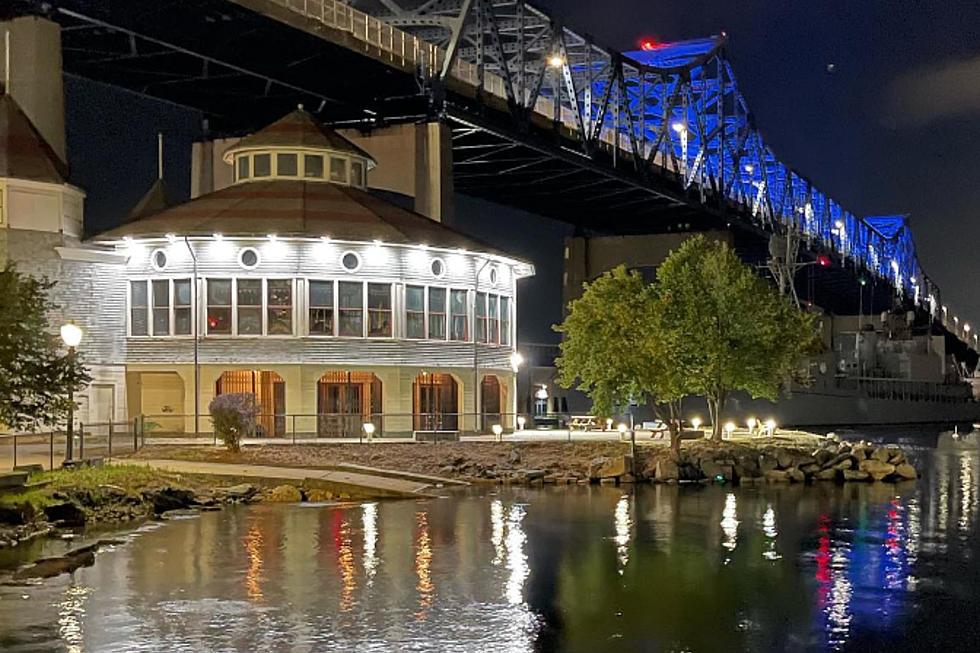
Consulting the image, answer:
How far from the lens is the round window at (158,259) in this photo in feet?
177

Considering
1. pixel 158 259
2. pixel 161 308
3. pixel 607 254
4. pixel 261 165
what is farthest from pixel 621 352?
pixel 607 254

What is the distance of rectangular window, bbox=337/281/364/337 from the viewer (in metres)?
54.3

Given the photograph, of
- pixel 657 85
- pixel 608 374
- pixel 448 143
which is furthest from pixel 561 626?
pixel 657 85

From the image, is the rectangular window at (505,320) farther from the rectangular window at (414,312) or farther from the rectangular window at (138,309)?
the rectangular window at (138,309)

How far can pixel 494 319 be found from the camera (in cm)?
6006

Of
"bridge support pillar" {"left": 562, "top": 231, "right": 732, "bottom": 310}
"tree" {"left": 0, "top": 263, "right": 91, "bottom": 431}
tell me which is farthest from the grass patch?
"bridge support pillar" {"left": 562, "top": 231, "right": 732, "bottom": 310}

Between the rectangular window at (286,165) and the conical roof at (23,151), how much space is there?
35.1 feet

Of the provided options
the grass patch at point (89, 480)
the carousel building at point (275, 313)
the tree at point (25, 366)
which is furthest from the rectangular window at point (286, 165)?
the tree at point (25, 366)

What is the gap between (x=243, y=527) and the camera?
32.3 m

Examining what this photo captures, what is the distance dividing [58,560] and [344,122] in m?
53.5

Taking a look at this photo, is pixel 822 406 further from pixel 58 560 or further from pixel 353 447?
pixel 58 560

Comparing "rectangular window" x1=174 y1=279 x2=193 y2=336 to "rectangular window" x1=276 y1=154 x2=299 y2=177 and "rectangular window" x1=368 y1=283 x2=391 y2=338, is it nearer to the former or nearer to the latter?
"rectangular window" x1=368 y1=283 x2=391 y2=338

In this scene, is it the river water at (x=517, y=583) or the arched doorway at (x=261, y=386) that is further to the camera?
the arched doorway at (x=261, y=386)

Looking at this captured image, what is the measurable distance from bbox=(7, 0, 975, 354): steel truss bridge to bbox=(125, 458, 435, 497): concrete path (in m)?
24.4
